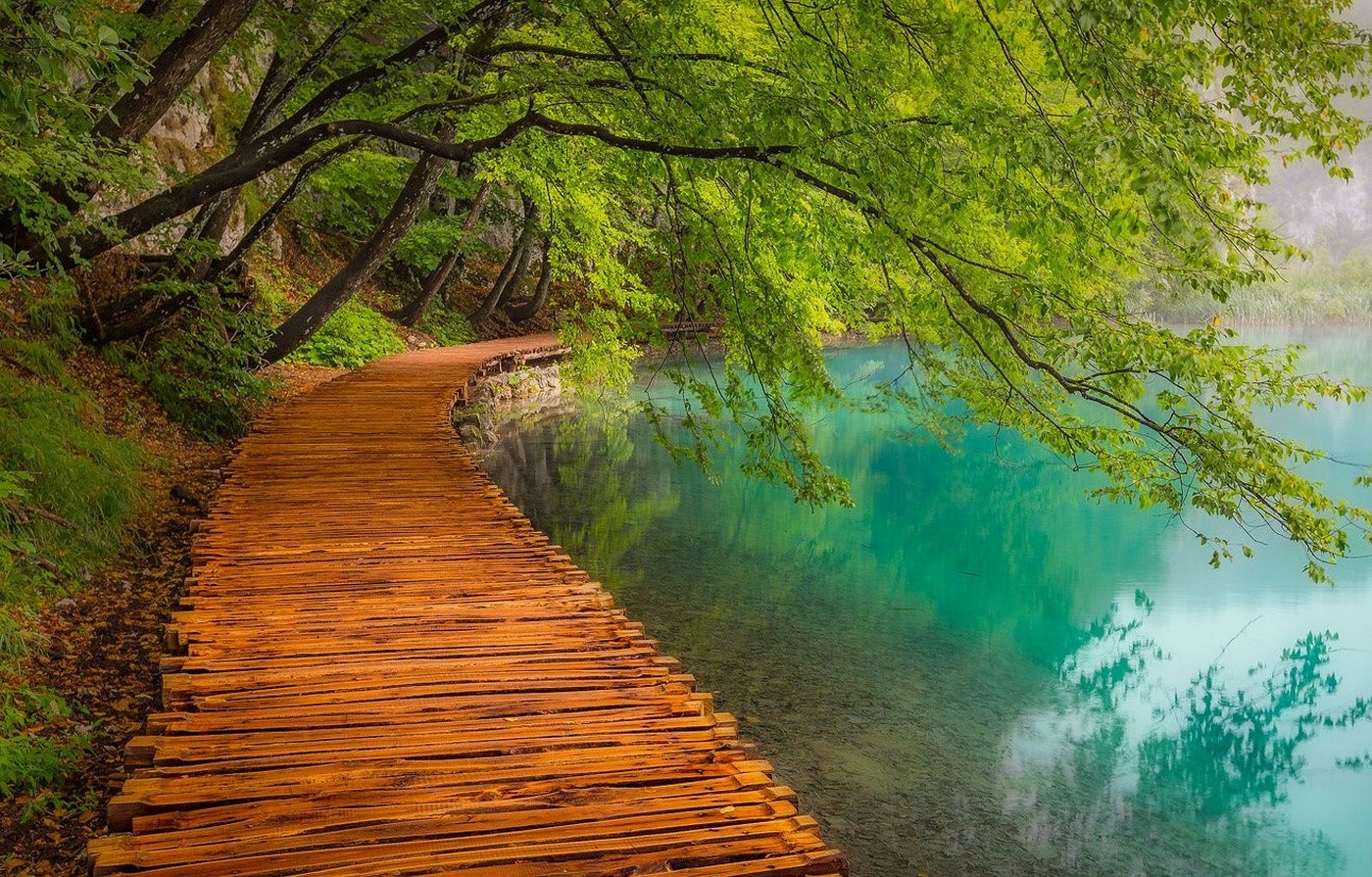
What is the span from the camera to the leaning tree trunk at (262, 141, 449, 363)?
1238 cm

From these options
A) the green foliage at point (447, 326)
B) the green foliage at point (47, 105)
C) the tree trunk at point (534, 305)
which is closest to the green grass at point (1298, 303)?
the tree trunk at point (534, 305)

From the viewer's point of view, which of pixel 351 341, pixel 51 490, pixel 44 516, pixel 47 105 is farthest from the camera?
pixel 351 341

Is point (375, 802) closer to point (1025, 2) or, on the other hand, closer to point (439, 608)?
point (439, 608)

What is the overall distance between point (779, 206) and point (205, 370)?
22.7 ft

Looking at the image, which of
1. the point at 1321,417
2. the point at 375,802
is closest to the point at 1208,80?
the point at 375,802

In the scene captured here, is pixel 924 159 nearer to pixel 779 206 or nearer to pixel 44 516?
pixel 779 206

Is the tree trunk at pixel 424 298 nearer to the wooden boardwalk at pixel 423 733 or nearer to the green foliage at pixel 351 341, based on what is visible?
the green foliage at pixel 351 341

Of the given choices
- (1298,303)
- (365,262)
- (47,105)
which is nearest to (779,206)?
(47,105)

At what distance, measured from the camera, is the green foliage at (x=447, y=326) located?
73.1 ft

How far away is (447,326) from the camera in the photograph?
23297 millimetres

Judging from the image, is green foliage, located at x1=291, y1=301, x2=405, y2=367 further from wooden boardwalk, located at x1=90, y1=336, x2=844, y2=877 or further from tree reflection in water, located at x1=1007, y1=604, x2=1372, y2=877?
tree reflection in water, located at x1=1007, y1=604, x2=1372, y2=877

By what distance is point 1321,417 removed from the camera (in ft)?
77.2

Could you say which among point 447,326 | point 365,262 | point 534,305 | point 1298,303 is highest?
point 1298,303

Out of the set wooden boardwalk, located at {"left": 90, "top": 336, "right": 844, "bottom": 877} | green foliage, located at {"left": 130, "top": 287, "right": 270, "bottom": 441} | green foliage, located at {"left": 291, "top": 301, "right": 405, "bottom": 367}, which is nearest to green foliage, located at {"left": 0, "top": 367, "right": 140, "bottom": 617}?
wooden boardwalk, located at {"left": 90, "top": 336, "right": 844, "bottom": 877}
